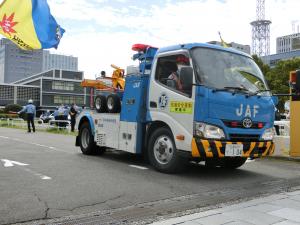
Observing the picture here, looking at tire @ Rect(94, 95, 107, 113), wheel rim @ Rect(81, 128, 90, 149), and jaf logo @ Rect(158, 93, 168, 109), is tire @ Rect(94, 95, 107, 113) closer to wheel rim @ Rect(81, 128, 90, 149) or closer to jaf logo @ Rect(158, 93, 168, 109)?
wheel rim @ Rect(81, 128, 90, 149)

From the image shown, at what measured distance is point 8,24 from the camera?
11.0m

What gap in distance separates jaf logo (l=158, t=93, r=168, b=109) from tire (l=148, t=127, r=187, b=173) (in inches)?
17.0

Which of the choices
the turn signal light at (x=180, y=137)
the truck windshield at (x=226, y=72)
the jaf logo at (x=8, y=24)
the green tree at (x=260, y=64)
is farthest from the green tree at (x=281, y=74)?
the turn signal light at (x=180, y=137)

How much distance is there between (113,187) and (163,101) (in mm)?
2188

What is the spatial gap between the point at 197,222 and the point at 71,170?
4237 millimetres

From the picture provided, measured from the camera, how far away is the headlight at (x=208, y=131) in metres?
7.60

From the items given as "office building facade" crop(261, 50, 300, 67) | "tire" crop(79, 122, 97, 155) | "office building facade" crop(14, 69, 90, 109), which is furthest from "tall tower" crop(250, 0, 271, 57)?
"tire" crop(79, 122, 97, 155)

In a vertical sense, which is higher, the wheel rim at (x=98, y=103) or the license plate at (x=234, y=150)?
the wheel rim at (x=98, y=103)

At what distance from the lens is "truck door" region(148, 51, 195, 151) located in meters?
7.77

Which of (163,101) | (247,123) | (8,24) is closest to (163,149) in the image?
(163,101)

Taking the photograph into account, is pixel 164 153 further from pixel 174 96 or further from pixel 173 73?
pixel 173 73

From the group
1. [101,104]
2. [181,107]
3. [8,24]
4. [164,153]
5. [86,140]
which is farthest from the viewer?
[86,140]

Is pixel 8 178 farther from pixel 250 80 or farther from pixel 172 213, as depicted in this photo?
pixel 250 80

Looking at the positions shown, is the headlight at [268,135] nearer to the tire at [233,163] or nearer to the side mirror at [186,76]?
the tire at [233,163]
